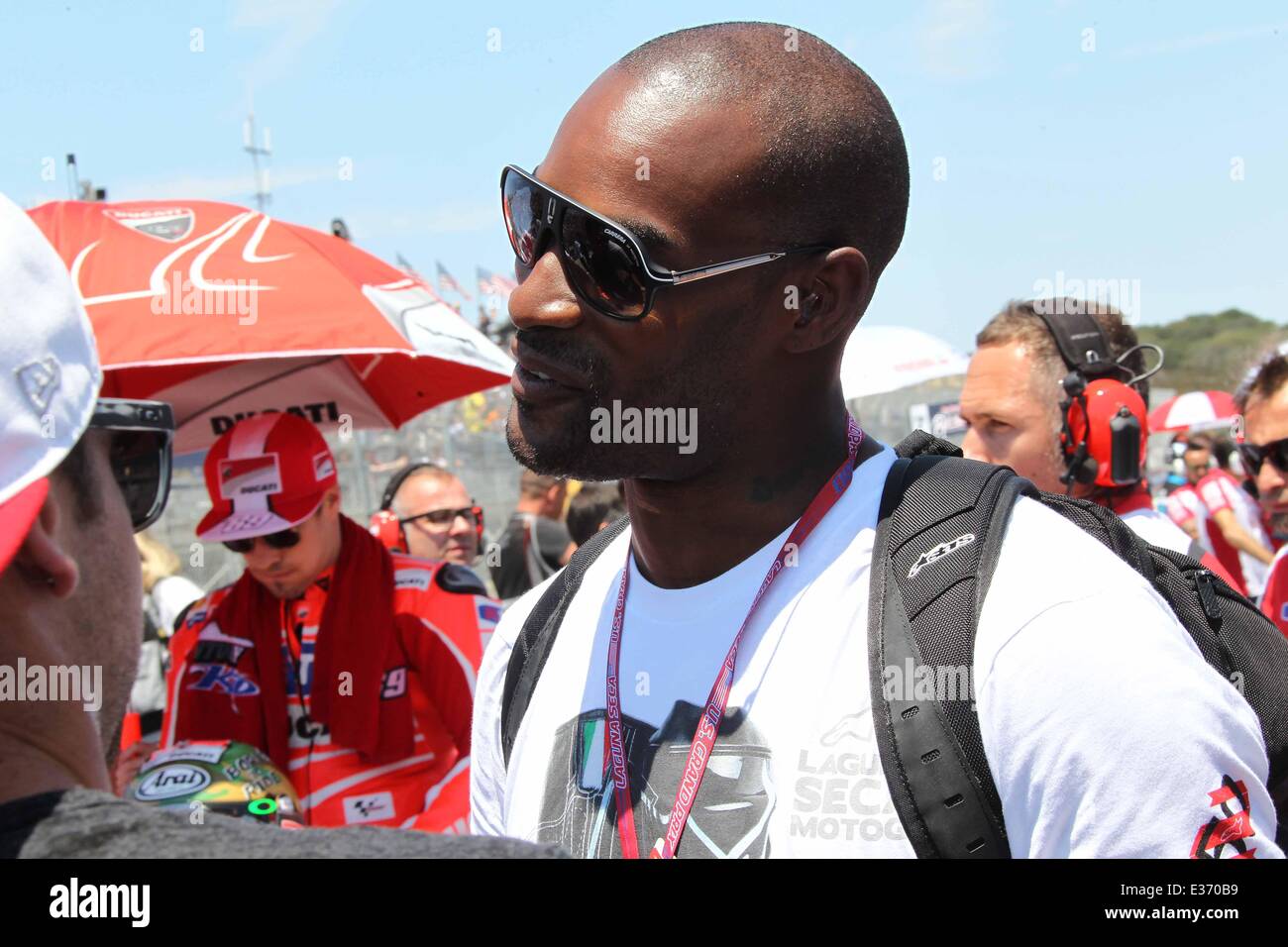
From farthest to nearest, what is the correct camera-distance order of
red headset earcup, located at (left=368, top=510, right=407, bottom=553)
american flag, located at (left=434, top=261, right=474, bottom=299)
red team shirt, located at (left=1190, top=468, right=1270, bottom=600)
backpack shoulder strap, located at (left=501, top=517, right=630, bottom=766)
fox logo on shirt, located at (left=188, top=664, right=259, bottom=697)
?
american flag, located at (left=434, top=261, right=474, bottom=299) < red team shirt, located at (left=1190, top=468, right=1270, bottom=600) < red headset earcup, located at (left=368, top=510, right=407, bottom=553) < fox logo on shirt, located at (left=188, top=664, right=259, bottom=697) < backpack shoulder strap, located at (left=501, top=517, right=630, bottom=766)

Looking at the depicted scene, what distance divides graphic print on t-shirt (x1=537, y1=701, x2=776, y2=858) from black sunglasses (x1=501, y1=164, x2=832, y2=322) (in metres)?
0.65

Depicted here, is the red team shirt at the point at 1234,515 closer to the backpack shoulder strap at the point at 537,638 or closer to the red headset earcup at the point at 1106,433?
the red headset earcup at the point at 1106,433

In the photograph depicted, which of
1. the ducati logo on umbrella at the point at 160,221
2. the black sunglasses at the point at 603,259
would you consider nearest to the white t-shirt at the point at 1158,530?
the black sunglasses at the point at 603,259

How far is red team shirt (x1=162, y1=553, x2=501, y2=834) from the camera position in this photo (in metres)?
4.12

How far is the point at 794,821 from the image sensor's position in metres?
1.59

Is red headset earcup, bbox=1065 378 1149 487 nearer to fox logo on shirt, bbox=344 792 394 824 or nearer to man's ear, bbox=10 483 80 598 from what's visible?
fox logo on shirt, bbox=344 792 394 824

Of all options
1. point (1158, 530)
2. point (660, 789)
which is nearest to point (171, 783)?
point (660, 789)

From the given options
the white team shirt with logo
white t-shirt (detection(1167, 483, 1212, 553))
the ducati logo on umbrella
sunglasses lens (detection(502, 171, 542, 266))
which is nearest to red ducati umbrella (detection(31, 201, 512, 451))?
the ducati logo on umbrella

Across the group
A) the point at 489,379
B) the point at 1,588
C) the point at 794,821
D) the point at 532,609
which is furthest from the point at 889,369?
the point at 1,588

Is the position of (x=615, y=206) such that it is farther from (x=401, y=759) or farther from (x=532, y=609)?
(x=401, y=759)

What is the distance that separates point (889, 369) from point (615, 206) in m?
6.50

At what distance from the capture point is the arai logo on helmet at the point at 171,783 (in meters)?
3.35

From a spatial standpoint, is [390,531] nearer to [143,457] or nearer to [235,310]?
[235,310]
